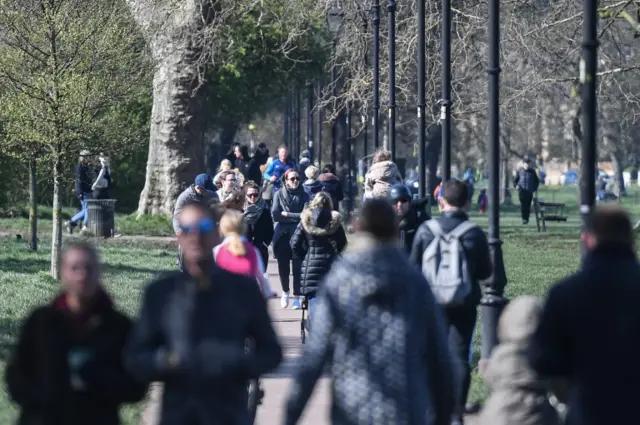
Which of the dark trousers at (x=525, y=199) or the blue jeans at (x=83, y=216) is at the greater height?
the dark trousers at (x=525, y=199)

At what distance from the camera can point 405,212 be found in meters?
14.0

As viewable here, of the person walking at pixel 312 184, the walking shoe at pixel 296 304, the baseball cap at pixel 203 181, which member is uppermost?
the person walking at pixel 312 184

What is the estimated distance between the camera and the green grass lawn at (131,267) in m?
15.0

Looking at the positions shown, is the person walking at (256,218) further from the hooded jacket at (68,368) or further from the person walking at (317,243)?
the hooded jacket at (68,368)

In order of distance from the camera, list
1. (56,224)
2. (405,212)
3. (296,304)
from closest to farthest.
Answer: (405,212)
(296,304)
(56,224)

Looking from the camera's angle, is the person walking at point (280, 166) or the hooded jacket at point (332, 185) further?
the person walking at point (280, 166)

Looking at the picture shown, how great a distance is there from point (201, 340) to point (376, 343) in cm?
70

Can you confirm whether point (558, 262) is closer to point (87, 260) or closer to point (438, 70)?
point (438, 70)

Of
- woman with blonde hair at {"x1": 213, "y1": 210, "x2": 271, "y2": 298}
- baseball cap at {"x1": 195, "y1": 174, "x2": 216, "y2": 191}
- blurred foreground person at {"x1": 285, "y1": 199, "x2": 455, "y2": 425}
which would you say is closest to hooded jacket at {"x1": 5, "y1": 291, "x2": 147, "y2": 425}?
blurred foreground person at {"x1": 285, "y1": 199, "x2": 455, "y2": 425}

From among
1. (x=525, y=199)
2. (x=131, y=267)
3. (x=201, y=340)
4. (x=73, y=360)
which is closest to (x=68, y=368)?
(x=73, y=360)

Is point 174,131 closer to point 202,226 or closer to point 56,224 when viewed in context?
point 56,224

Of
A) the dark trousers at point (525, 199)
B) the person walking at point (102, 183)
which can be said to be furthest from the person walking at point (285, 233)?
the dark trousers at point (525, 199)

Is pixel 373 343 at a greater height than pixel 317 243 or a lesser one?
lesser

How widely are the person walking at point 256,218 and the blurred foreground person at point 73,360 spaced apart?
10.1m
